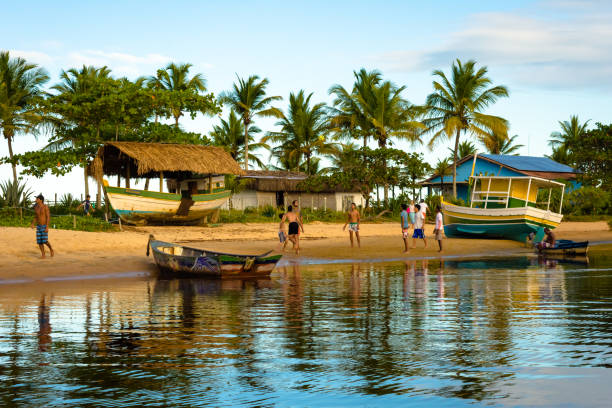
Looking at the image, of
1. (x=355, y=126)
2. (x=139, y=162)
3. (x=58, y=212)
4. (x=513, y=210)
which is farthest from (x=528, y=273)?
(x=355, y=126)

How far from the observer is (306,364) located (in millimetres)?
7250

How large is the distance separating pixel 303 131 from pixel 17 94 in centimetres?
2001

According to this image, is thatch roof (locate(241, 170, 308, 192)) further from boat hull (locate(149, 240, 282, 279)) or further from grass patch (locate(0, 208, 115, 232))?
boat hull (locate(149, 240, 282, 279))

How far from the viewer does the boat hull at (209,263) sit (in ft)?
53.4

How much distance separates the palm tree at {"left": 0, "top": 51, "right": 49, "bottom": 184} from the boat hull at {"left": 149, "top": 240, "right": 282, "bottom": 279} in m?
31.1

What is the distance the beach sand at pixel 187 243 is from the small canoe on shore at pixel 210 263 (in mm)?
1614

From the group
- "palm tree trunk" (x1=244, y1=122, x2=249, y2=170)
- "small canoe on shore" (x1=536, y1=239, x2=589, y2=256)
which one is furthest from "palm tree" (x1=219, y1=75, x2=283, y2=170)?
"small canoe on shore" (x1=536, y1=239, x2=589, y2=256)

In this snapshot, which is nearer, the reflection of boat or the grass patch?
the grass patch

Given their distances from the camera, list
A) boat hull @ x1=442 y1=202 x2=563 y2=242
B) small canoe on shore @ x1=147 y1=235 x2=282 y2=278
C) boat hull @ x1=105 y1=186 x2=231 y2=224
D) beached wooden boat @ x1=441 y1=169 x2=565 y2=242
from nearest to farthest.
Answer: small canoe on shore @ x1=147 y1=235 x2=282 y2=278, boat hull @ x1=442 y1=202 x2=563 y2=242, beached wooden boat @ x1=441 y1=169 x2=565 y2=242, boat hull @ x1=105 y1=186 x2=231 y2=224

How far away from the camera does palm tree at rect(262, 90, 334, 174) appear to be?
51.6 metres

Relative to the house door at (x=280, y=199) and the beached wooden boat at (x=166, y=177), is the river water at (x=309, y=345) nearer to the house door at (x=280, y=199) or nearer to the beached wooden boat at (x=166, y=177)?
the beached wooden boat at (x=166, y=177)

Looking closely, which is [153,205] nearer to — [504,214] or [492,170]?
[504,214]

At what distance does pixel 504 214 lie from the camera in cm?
2803

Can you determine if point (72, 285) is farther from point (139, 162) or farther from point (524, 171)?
point (524, 171)
